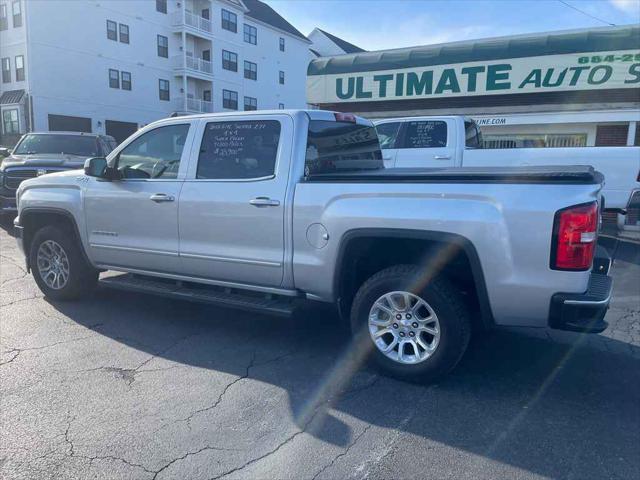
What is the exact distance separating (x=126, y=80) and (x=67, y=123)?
5604 mm

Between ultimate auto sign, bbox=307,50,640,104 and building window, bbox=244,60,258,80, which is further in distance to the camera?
building window, bbox=244,60,258,80

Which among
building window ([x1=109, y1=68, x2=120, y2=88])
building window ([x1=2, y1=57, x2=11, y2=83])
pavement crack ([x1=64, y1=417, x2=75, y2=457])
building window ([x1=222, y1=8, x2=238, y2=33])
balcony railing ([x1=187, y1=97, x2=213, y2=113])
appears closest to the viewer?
pavement crack ([x1=64, y1=417, x2=75, y2=457])

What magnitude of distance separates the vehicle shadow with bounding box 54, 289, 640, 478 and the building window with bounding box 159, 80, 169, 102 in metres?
36.8

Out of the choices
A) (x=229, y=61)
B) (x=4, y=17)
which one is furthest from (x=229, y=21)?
(x=4, y=17)

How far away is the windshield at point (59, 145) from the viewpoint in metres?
11.0

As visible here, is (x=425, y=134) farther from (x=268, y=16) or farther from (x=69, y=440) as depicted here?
(x=268, y=16)

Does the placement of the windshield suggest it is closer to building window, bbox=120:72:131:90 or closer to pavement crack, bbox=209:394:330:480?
pavement crack, bbox=209:394:330:480

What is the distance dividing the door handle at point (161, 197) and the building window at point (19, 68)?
109ft

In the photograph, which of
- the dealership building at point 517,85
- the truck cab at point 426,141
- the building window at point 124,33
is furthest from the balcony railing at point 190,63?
the truck cab at point 426,141

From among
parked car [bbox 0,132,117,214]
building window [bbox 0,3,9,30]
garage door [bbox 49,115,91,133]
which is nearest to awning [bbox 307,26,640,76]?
parked car [bbox 0,132,117,214]

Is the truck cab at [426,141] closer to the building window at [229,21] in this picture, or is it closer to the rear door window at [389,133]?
the rear door window at [389,133]

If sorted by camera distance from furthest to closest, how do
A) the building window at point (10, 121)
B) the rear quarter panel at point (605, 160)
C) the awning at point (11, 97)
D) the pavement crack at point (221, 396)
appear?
the building window at point (10, 121) → the awning at point (11, 97) → the rear quarter panel at point (605, 160) → the pavement crack at point (221, 396)

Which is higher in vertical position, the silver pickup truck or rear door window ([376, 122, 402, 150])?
rear door window ([376, 122, 402, 150])

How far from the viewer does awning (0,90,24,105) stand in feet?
103
